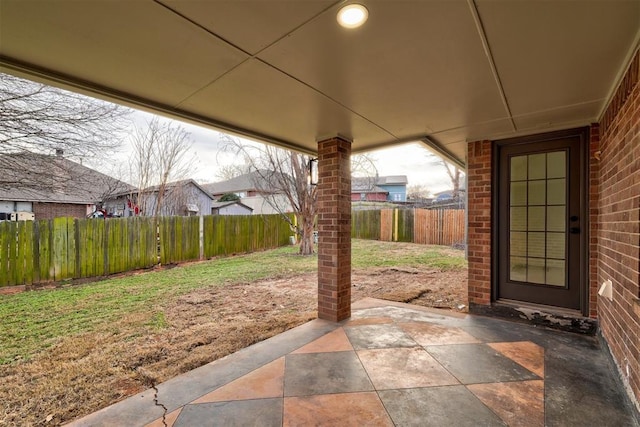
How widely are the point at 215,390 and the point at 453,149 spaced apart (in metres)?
4.12

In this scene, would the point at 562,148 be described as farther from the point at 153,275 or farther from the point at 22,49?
the point at 153,275

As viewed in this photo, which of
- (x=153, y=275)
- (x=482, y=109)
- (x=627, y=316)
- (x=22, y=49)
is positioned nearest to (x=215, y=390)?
(x=22, y=49)

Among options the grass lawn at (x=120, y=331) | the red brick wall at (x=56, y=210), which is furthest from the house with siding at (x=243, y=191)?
the grass lawn at (x=120, y=331)

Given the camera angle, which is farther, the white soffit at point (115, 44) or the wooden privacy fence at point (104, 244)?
the wooden privacy fence at point (104, 244)

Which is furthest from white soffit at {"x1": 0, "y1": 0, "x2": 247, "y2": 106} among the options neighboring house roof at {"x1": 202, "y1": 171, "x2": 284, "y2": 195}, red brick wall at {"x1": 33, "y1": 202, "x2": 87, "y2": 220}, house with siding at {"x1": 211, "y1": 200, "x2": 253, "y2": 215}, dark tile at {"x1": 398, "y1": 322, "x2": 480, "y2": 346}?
neighboring house roof at {"x1": 202, "y1": 171, "x2": 284, "y2": 195}

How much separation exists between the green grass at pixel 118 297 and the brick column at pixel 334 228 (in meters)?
2.18

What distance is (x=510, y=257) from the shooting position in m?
3.71

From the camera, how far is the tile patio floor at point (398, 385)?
1.81 metres

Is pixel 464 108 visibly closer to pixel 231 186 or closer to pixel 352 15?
pixel 352 15

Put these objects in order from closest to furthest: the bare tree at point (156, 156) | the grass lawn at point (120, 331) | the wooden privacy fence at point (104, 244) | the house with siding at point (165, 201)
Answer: the grass lawn at point (120, 331)
the wooden privacy fence at point (104, 244)
the bare tree at point (156, 156)
the house with siding at point (165, 201)

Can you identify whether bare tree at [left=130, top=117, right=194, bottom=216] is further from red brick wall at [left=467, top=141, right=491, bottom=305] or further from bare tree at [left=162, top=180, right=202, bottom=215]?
red brick wall at [left=467, top=141, right=491, bottom=305]

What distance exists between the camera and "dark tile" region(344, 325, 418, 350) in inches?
111

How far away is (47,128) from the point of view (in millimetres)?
5328

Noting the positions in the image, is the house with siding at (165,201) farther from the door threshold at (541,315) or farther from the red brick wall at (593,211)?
the red brick wall at (593,211)
